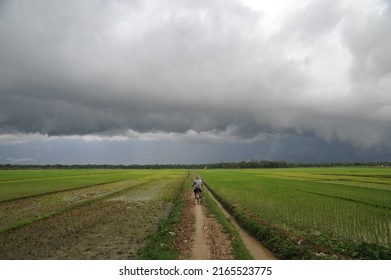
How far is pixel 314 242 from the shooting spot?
468 inches

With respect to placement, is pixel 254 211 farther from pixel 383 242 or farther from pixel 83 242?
pixel 83 242

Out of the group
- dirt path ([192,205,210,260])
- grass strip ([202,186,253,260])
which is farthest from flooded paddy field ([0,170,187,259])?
grass strip ([202,186,253,260])

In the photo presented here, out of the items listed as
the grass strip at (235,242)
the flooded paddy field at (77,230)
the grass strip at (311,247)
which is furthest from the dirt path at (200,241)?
the grass strip at (311,247)

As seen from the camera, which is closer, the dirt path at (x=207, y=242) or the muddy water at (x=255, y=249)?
the dirt path at (x=207, y=242)

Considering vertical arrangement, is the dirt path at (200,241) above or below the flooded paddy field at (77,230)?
above

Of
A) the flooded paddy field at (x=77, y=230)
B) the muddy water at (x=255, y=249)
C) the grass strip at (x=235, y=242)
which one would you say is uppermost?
the grass strip at (x=235, y=242)

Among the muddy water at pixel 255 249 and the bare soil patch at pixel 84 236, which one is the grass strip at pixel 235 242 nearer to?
the muddy water at pixel 255 249

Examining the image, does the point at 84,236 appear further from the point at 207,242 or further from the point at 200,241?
the point at 207,242

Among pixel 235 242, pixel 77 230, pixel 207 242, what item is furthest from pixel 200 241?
pixel 77 230

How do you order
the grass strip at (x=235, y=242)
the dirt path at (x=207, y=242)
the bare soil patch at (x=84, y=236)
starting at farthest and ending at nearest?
1. the bare soil patch at (x=84, y=236)
2. the dirt path at (x=207, y=242)
3. the grass strip at (x=235, y=242)

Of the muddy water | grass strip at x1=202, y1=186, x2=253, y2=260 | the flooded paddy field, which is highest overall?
grass strip at x1=202, y1=186, x2=253, y2=260

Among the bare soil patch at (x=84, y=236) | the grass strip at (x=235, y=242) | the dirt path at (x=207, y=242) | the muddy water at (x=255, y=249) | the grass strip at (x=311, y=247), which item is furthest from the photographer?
the muddy water at (x=255, y=249)

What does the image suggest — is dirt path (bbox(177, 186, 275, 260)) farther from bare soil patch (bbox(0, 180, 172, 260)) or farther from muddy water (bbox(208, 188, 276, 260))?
bare soil patch (bbox(0, 180, 172, 260))
